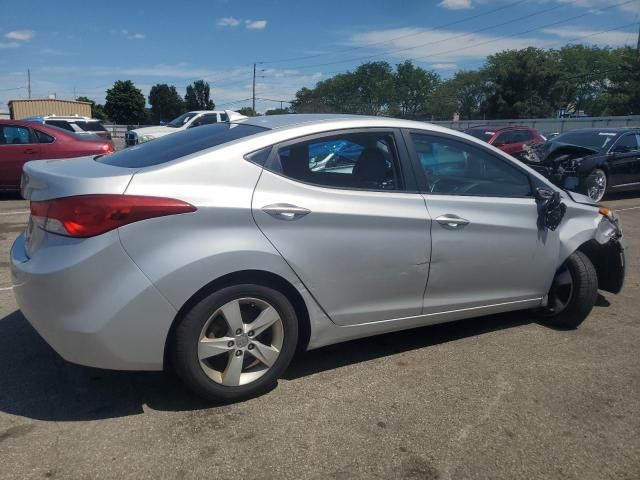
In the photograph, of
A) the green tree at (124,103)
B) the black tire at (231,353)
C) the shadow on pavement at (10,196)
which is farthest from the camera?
the green tree at (124,103)

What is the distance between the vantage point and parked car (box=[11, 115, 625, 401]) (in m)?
2.71

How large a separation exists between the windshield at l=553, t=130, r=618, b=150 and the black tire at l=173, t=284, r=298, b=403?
11024 mm

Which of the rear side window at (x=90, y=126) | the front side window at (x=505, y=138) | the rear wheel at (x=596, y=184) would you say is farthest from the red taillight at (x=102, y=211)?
the rear side window at (x=90, y=126)

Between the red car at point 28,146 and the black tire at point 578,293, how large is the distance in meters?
8.65

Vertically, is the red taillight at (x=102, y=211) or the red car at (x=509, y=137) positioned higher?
the red car at (x=509, y=137)

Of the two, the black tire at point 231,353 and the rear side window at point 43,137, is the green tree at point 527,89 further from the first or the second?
the black tire at point 231,353

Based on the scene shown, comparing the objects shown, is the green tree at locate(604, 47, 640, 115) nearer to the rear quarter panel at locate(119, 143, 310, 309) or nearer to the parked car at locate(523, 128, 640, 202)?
the parked car at locate(523, 128, 640, 202)

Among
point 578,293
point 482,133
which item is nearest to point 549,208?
point 578,293

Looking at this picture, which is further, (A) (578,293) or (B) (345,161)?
(A) (578,293)

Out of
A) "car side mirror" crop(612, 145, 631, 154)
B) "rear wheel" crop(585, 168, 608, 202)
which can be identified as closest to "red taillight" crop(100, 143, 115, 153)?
"rear wheel" crop(585, 168, 608, 202)

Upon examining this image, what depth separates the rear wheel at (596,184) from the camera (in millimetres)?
11437

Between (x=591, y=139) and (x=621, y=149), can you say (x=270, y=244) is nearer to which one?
(x=621, y=149)

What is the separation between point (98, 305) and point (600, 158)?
11334mm

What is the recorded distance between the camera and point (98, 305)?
2.67m
